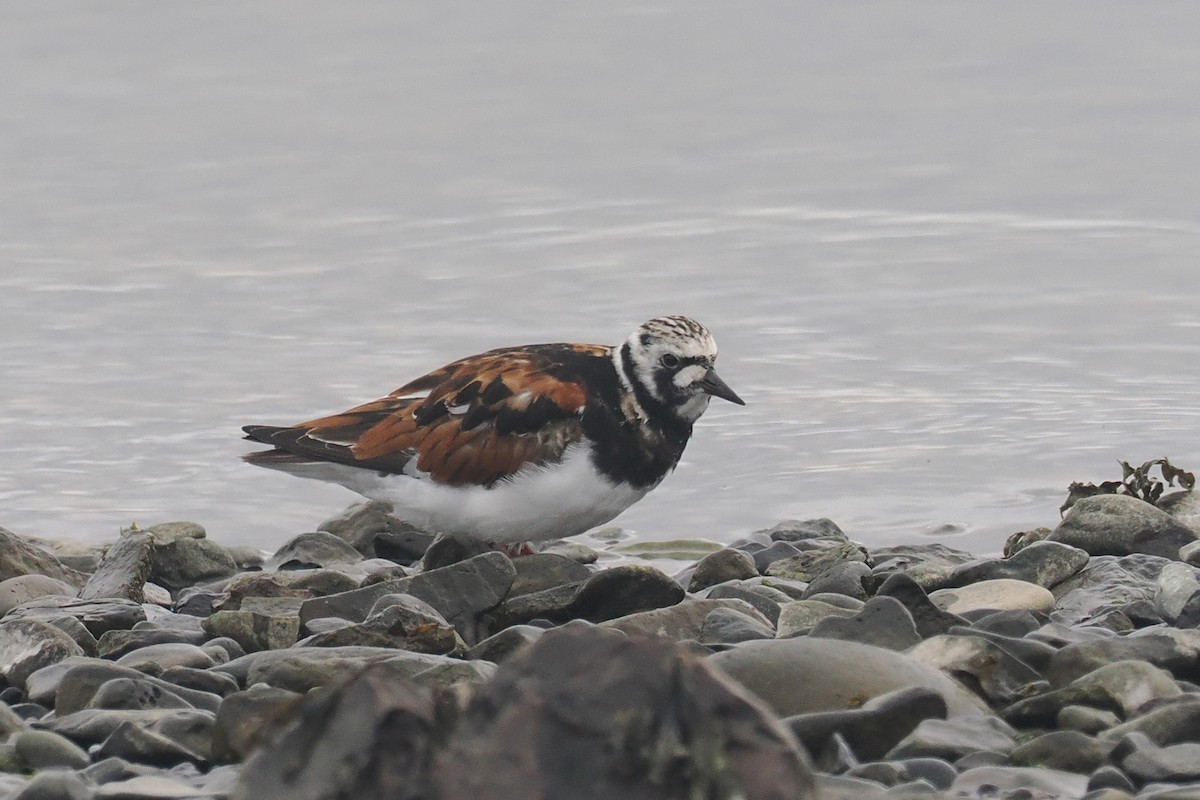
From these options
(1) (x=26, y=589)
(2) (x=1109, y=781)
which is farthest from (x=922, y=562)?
(1) (x=26, y=589)

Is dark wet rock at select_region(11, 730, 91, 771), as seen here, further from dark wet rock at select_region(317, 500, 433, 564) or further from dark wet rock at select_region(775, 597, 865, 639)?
dark wet rock at select_region(317, 500, 433, 564)

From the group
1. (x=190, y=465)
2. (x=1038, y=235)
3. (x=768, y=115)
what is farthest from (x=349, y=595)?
(x=768, y=115)

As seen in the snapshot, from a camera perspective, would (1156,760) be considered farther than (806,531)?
No

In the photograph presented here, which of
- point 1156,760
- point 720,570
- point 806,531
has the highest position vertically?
point 1156,760

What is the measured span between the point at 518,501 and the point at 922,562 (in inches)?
59.4

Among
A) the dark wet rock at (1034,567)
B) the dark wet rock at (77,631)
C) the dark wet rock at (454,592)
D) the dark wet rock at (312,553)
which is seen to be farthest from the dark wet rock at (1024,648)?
the dark wet rock at (312,553)

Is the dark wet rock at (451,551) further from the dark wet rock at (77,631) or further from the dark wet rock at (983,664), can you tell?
the dark wet rock at (983,664)

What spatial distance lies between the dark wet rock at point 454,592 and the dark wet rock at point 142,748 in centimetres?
147

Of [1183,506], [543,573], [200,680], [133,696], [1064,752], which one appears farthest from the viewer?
[1183,506]

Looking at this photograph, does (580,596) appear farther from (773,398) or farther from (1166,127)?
(1166,127)

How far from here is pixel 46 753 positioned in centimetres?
393

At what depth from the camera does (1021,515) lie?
314 inches

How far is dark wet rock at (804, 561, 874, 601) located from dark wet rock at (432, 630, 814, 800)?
3.00 metres

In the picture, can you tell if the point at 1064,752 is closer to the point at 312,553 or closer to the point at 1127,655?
the point at 1127,655
